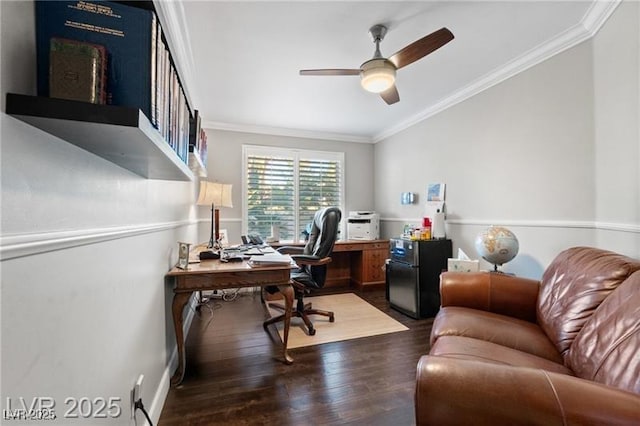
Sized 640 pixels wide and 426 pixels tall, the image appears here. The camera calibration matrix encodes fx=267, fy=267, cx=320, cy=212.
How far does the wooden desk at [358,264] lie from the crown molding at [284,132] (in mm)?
1779

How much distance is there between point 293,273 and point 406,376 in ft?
4.38

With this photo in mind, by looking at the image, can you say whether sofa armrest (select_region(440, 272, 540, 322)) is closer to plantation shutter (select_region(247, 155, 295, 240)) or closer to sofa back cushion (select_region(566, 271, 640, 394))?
sofa back cushion (select_region(566, 271, 640, 394))

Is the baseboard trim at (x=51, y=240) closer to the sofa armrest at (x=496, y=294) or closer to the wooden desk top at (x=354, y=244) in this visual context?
the sofa armrest at (x=496, y=294)

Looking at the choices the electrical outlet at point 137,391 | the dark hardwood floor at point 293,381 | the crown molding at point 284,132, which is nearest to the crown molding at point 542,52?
the crown molding at point 284,132

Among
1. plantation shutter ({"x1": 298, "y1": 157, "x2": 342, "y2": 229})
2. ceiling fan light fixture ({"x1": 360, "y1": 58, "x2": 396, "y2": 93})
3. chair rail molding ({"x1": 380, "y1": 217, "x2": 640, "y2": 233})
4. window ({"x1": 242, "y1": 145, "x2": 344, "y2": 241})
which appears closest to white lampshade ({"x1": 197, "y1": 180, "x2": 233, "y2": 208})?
window ({"x1": 242, "y1": 145, "x2": 344, "y2": 241})

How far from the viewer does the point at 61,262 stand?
2.24ft

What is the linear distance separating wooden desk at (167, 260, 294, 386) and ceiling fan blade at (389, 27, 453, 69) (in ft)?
5.74

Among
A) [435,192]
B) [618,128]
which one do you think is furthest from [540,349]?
[435,192]

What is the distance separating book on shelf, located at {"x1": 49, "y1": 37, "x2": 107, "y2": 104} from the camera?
0.60 m

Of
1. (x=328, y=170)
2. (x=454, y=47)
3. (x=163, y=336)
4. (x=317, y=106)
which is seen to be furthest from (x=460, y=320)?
(x=328, y=170)

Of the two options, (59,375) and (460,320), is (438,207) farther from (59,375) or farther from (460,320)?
(59,375)

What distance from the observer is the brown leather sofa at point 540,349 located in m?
0.72

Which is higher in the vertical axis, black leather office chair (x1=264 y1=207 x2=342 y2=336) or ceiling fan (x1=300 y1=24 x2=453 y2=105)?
ceiling fan (x1=300 y1=24 x2=453 y2=105)

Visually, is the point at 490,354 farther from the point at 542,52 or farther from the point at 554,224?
the point at 542,52
